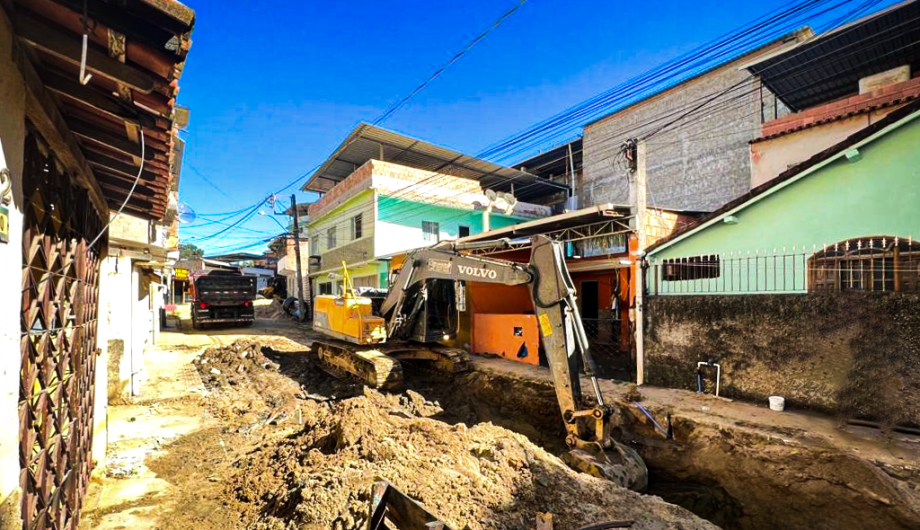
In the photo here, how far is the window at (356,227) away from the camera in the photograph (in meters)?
18.7

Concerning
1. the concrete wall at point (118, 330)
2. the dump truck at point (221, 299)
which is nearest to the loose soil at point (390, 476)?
the concrete wall at point (118, 330)

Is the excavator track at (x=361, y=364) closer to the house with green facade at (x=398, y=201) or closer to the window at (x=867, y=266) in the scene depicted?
the house with green facade at (x=398, y=201)

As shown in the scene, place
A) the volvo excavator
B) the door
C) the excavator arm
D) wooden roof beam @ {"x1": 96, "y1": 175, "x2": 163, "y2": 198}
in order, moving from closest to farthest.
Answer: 1. wooden roof beam @ {"x1": 96, "y1": 175, "x2": 163, "y2": 198}
2. the excavator arm
3. the volvo excavator
4. the door

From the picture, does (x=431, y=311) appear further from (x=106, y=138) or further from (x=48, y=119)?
(x=48, y=119)

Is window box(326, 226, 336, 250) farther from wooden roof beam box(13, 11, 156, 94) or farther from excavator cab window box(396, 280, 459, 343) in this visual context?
wooden roof beam box(13, 11, 156, 94)

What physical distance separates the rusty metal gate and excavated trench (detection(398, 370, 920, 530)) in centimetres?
582

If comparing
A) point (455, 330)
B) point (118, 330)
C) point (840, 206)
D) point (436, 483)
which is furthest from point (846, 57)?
point (118, 330)

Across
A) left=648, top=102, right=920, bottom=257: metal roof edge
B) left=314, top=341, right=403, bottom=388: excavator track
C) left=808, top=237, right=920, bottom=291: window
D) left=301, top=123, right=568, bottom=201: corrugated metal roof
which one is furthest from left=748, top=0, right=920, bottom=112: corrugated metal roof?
left=314, top=341, right=403, bottom=388: excavator track

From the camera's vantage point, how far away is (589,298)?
13.7m

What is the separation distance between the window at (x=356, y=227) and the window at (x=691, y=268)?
13653 millimetres

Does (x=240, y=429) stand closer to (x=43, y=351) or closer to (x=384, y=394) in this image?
(x=384, y=394)

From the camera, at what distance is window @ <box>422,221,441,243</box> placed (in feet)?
61.6

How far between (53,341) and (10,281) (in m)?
1.16

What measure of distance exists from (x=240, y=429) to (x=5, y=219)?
5.51 meters
